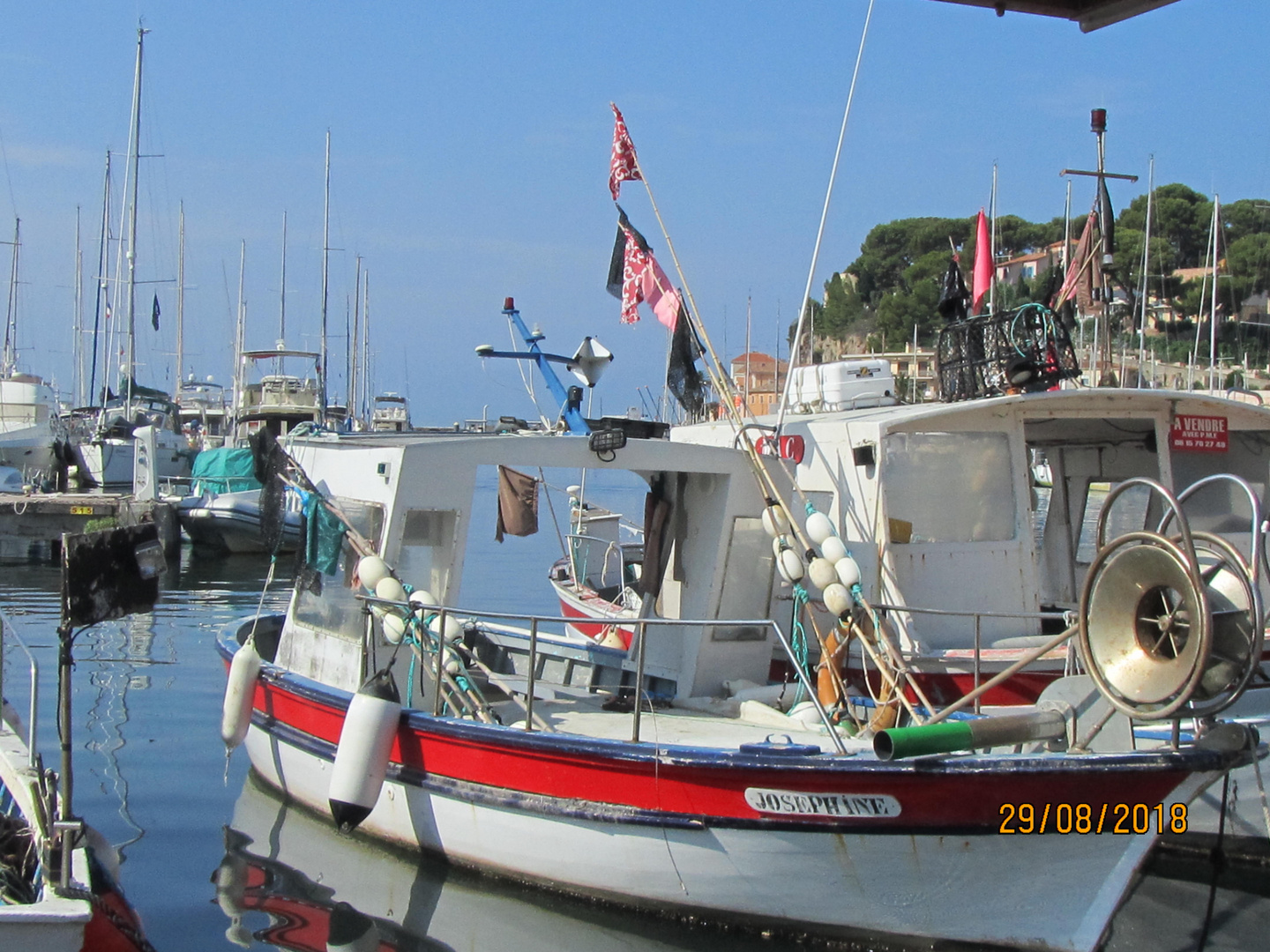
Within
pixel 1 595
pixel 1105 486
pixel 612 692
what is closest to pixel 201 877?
pixel 612 692

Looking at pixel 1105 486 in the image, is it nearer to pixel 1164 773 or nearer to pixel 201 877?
pixel 1164 773

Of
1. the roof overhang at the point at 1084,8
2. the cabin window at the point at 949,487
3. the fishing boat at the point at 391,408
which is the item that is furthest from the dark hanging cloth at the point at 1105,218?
the fishing boat at the point at 391,408

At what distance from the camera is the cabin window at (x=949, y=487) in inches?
362

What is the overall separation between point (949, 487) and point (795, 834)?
11.9ft

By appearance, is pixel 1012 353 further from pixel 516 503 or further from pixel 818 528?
pixel 516 503

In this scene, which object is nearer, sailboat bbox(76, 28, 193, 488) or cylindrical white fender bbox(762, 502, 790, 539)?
cylindrical white fender bbox(762, 502, 790, 539)

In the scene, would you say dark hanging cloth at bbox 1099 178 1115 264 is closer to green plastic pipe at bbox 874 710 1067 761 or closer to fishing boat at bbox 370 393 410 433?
green plastic pipe at bbox 874 710 1067 761

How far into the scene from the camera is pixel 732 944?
7.02 meters

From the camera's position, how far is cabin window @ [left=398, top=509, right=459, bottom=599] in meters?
8.73

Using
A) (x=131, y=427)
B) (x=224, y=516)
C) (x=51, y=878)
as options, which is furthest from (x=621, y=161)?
(x=131, y=427)

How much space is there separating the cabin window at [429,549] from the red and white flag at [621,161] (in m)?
3.57

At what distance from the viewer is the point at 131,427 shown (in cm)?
3875
